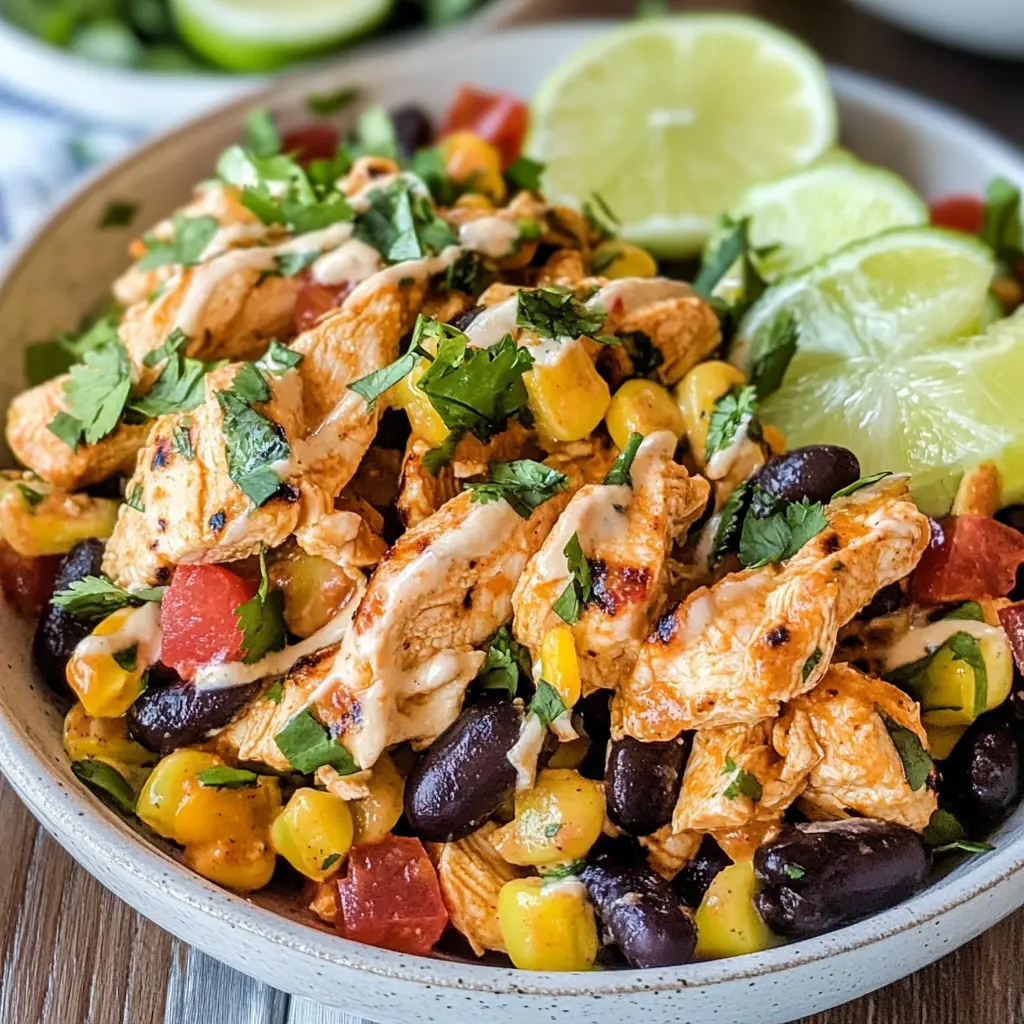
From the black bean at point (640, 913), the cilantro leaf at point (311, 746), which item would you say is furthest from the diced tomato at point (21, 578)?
the black bean at point (640, 913)

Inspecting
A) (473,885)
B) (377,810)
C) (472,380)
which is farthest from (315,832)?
(472,380)

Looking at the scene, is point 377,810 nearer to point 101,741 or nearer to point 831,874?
point 101,741

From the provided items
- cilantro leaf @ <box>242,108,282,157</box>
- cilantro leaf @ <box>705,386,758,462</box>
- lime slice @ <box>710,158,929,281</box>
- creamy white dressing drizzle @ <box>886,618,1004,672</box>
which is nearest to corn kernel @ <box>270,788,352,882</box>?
cilantro leaf @ <box>705,386,758,462</box>

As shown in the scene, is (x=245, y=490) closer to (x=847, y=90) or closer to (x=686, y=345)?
(x=686, y=345)

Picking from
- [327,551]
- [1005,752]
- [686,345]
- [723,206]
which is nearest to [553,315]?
[686,345]

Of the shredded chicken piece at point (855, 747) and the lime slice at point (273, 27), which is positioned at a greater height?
the lime slice at point (273, 27)

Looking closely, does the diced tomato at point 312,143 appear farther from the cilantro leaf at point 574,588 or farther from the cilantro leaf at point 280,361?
the cilantro leaf at point 574,588
